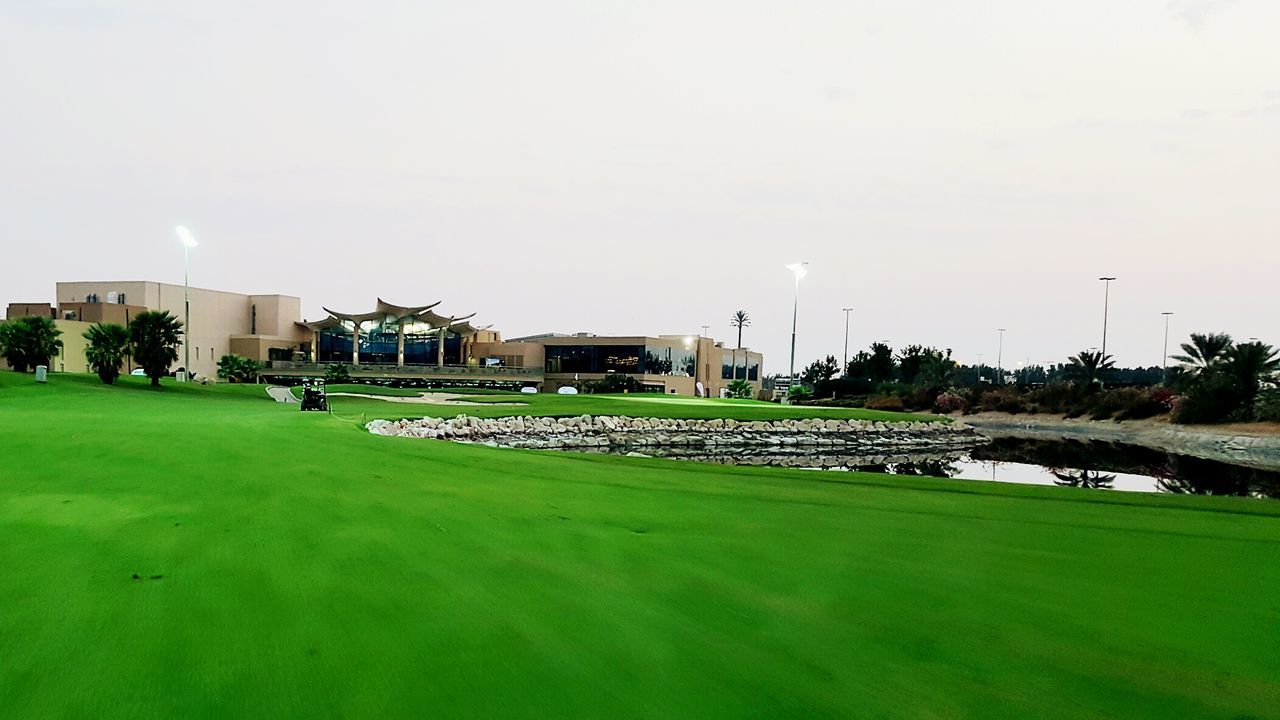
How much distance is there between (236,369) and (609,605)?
212 feet

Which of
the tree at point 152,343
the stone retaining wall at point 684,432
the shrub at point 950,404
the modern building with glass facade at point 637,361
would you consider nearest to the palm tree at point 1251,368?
the stone retaining wall at point 684,432

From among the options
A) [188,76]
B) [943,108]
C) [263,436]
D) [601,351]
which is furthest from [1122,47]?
[601,351]

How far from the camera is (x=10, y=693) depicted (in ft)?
8.33

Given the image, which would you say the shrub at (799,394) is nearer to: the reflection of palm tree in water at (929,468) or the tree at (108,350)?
the reflection of palm tree in water at (929,468)

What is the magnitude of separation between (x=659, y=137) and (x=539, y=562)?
50.9m

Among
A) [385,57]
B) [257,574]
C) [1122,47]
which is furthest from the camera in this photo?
[385,57]

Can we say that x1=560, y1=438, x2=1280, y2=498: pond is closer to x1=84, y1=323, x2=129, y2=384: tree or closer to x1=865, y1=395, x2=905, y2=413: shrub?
x1=865, y1=395, x2=905, y2=413: shrub

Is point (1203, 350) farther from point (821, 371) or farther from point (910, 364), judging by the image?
point (821, 371)

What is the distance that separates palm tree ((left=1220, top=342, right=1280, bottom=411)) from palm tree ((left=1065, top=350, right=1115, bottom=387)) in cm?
992

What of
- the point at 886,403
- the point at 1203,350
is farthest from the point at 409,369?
the point at 1203,350

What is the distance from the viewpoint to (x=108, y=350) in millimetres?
39312

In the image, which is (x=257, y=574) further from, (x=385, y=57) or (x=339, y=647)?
(x=385, y=57)

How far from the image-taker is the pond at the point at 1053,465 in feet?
59.0

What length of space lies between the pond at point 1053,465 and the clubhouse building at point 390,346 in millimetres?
43634
